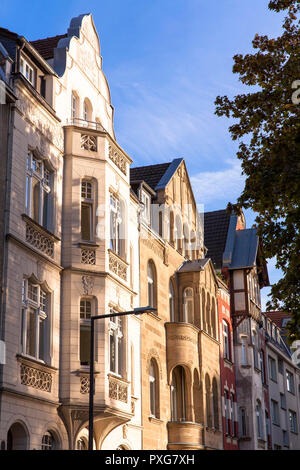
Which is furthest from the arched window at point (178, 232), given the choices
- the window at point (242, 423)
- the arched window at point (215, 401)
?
the window at point (242, 423)

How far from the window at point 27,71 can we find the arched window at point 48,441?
997 cm

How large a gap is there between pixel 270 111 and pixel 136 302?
10239 millimetres

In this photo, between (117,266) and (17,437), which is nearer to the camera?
(17,437)

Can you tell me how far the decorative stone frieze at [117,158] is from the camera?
2527cm

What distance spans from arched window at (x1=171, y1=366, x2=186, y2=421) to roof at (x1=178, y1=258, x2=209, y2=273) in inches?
A: 168

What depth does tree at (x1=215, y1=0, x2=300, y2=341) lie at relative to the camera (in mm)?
18672

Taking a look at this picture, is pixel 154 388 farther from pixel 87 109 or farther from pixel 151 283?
pixel 87 109

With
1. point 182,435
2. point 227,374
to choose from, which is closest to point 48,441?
point 182,435

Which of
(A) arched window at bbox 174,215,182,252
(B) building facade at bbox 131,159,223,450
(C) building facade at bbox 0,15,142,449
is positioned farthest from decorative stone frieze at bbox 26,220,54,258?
(A) arched window at bbox 174,215,182,252

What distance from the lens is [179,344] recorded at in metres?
30.9

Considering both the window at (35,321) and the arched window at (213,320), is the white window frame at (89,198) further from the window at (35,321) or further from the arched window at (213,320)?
the arched window at (213,320)

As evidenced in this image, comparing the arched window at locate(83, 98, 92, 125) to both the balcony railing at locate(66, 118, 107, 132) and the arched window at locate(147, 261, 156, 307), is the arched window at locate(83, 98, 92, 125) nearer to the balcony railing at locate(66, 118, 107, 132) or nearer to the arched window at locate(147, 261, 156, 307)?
the balcony railing at locate(66, 118, 107, 132)

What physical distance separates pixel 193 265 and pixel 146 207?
4196 millimetres
